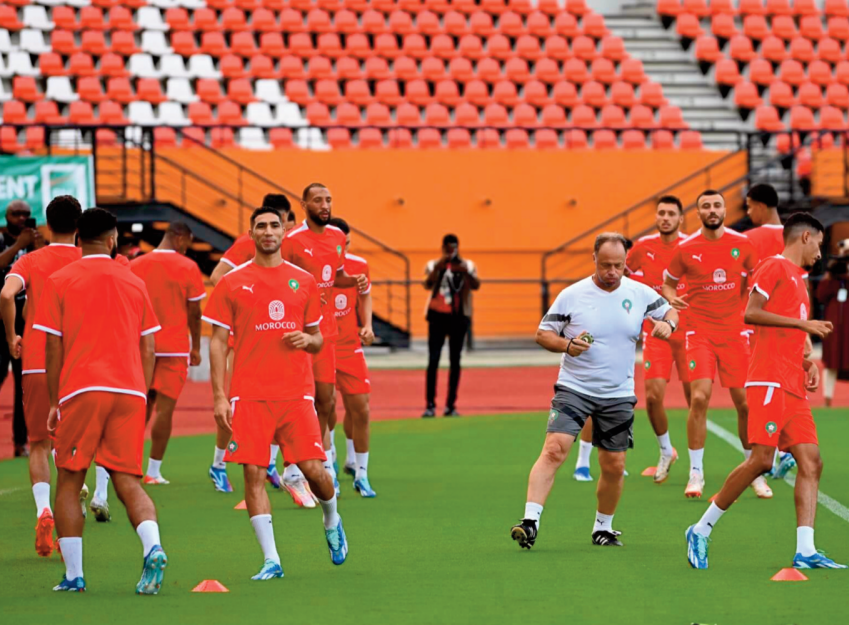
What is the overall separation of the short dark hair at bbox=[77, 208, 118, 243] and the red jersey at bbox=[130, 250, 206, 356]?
4.09 metres

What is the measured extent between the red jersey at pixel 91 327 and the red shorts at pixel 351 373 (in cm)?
A: 424

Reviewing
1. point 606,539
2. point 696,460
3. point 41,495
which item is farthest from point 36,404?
point 696,460

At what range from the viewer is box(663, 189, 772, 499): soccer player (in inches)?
431

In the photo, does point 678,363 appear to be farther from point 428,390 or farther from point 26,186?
point 26,186

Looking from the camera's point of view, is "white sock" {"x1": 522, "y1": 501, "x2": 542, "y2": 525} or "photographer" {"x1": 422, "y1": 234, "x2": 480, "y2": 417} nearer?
"white sock" {"x1": 522, "y1": 501, "x2": 542, "y2": 525}

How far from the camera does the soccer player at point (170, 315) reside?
11219 millimetres

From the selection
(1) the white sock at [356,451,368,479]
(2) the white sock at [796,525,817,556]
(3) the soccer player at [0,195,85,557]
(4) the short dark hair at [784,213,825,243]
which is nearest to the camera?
(2) the white sock at [796,525,817,556]

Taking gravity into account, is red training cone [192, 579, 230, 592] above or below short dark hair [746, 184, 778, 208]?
below

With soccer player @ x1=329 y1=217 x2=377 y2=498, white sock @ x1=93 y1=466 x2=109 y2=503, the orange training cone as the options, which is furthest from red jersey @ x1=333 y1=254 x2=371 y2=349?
the orange training cone

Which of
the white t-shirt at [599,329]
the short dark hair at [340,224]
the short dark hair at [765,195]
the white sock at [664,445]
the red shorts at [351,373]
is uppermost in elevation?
the short dark hair at [765,195]

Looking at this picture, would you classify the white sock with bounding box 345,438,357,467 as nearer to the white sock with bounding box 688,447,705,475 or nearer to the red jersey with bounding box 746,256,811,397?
the white sock with bounding box 688,447,705,475

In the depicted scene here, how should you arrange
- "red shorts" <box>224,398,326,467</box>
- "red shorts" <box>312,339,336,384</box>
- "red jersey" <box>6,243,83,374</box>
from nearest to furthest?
"red shorts" <box>224,398,326,467</box>, "red jersey" <box>6,243,83,374</box>, "red shorts" <box>312,339,336,384</box>

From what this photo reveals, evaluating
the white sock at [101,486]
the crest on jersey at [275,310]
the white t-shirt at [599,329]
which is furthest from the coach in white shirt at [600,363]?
the white sock at [101,486]

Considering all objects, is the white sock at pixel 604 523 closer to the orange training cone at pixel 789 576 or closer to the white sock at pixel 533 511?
the white sock at pixel 533 511
